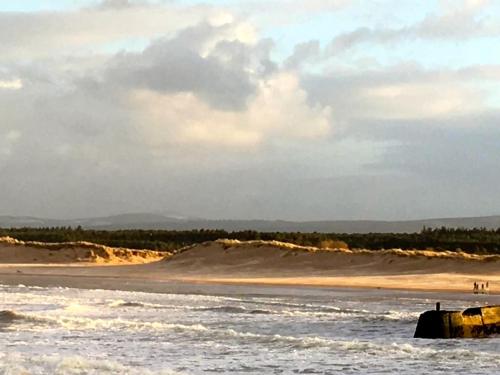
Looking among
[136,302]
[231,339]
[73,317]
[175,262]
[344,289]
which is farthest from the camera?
[175,262]

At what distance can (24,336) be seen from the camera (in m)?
20.0

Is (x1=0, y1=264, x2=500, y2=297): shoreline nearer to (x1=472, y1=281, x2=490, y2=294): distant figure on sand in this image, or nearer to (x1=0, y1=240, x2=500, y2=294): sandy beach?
(x1=0, y1=240, x2=500, y2=294): sandy beach

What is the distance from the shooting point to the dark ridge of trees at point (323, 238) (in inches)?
1986

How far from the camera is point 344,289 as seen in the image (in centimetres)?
3525

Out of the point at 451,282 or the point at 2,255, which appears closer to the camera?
the point at 451,282

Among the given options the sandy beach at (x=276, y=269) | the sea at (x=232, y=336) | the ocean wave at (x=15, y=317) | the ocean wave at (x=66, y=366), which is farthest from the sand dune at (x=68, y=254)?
the ocean wave at (x=66, y=366)

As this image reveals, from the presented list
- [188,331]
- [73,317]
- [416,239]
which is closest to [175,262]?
[416,239]

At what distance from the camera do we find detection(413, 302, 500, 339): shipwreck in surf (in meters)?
19.2

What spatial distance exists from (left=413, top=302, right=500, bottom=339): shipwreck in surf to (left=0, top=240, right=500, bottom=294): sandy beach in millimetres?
14033

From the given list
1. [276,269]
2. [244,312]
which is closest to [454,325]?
[244,312]

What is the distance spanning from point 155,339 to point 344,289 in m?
16.7

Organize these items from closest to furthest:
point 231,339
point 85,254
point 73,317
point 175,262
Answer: point 231,339 < point 73,317 < point 175,262 < point 85,254

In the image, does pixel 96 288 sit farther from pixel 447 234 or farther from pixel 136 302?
pixel 447 234

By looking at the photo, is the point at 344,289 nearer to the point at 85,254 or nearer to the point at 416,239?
the point at 416,239
